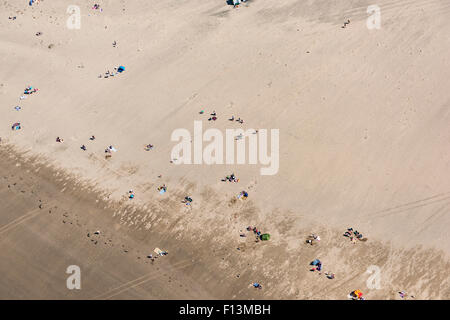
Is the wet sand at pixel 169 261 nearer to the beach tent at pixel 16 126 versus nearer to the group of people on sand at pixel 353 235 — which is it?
the group of people on sand at pixel 353 235

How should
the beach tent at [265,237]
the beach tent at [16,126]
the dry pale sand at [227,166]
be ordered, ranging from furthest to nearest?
the beach tent at [16,126], the beach tent at [265,237], the dry pale sand at [227,166]

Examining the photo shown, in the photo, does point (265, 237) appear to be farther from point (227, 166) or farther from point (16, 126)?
point (16, 126)

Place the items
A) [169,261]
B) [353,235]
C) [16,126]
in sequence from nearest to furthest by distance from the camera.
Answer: [353,235] < [169,261] < [16,126]

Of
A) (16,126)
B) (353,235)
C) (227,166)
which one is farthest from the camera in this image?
(16,126)

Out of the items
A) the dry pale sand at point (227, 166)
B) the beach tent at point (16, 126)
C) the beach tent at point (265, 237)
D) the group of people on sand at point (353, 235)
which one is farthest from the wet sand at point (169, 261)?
the beach tent at point (16, 126)

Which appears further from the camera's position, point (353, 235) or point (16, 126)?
point (16, 126)

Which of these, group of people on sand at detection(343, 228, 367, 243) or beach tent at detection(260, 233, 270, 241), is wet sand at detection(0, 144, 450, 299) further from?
beach tent at detection(260, 233, 270, 241)

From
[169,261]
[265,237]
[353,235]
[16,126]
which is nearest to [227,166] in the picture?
[265,237]
